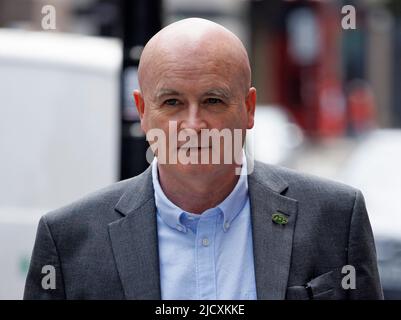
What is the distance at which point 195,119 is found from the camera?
2.22 m

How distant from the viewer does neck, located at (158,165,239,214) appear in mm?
2297

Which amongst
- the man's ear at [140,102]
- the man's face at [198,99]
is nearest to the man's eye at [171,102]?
the man's face at [198,99]

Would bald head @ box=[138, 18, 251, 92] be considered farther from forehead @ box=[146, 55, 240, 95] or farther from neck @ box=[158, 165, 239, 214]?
neck @ box=[158, 165, 239, 214]

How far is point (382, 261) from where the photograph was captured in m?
5.88

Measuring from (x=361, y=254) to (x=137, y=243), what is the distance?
0.55 meters

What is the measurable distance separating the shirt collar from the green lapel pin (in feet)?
0.32

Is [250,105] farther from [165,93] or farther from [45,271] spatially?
[45,271]

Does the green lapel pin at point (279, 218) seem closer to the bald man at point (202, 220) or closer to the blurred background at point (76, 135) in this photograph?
the bald man at point (202, 220)

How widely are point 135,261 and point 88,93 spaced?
3087mm

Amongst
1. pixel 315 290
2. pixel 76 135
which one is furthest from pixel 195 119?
pixel 76 135

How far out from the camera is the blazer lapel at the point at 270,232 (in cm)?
226

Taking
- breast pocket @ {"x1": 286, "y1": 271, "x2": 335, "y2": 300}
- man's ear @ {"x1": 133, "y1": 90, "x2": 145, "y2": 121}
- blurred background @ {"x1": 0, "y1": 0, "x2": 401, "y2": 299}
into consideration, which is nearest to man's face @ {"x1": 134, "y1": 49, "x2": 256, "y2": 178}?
man's ear @ {"x1": 133, "y1": 90, "x2": 145, "y2": 121}

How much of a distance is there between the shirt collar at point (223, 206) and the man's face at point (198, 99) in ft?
0.38
